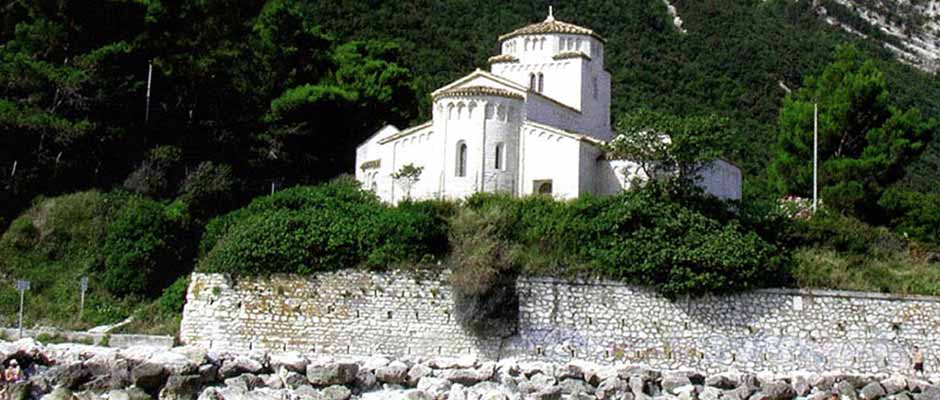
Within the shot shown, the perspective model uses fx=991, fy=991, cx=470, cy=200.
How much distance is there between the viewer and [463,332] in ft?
64.5

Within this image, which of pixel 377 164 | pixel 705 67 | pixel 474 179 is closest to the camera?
pixel 474 179

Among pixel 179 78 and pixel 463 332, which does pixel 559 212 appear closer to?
pixel 463 332

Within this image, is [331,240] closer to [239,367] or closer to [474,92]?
[474,92]

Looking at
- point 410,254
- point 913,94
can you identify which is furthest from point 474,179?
point 913,94

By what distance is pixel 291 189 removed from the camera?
23.3 metres

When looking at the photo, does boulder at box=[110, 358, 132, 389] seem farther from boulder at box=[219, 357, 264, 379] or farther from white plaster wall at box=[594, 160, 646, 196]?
white plaster wall at box=[594, 160, 646, 196]

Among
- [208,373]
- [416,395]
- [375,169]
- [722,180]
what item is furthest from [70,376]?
[722,180]

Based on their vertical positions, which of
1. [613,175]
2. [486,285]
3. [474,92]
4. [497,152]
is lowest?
[486,285]

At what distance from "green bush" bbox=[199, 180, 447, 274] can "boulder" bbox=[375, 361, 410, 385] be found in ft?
15.2

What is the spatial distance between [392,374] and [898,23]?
7046cm

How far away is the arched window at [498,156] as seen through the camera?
23078 millimetres

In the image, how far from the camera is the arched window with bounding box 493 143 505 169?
23078 mm

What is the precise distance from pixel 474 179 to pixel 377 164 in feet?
13.5

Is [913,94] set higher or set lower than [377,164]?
higher
